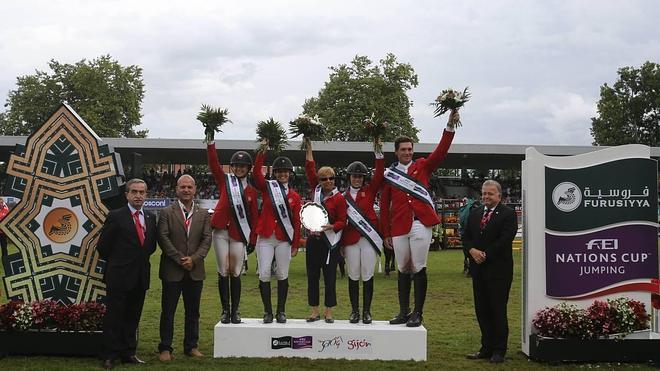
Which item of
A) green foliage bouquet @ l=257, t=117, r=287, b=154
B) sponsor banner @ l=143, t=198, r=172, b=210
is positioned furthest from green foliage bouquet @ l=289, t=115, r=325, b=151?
sponsor banner @ l=143, t=198, r=172, b=210

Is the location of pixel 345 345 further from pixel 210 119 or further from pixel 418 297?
pixel 210 119

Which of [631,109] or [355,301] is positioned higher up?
[631,109]

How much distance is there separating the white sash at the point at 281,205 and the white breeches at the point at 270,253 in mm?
113

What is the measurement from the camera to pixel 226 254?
605 cm

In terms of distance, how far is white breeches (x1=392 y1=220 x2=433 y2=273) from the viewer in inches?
234

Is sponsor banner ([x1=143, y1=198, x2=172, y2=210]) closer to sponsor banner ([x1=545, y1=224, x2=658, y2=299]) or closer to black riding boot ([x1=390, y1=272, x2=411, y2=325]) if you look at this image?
black riding boot ([x1=390, y1=272, x2=411, y2=325])

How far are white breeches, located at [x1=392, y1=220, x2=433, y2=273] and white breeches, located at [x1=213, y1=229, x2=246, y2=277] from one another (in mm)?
1526

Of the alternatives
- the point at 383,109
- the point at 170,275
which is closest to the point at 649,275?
the point at 170,275

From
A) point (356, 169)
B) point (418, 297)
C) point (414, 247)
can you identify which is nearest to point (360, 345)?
point (418, 297)

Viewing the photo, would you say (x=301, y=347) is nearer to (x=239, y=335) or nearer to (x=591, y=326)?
(x=239, y=335)

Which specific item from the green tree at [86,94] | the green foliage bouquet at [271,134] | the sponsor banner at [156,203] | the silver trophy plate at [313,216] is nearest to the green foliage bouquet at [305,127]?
the green foliage bouquet at [271,134]

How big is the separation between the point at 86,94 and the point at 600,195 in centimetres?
4610

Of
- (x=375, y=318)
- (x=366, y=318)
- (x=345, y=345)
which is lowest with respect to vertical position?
(x=375, y=318)

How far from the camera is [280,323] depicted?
6145mm
